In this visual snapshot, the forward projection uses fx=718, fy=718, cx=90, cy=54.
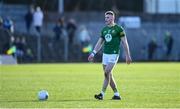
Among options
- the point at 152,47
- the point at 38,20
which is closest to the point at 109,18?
the point at 38,20

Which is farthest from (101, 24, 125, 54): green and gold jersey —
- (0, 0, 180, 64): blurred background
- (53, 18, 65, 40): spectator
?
(53, 18, 65, 40): spectator

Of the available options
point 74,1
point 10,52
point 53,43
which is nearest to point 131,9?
point 74,1

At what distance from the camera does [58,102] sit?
61.4 feet

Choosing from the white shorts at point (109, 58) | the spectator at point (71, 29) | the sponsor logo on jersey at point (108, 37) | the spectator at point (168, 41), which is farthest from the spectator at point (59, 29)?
the white shorts at point (109, 58)

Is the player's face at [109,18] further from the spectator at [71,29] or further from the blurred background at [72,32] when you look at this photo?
the spectator at [71,29]

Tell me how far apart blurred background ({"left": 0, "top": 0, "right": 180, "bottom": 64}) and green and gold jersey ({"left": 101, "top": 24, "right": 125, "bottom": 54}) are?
84.3 ft

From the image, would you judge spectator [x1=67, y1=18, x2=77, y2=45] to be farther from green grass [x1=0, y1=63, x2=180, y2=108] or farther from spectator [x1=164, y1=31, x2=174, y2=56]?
green grass [x1=0, y1=63, x2=180, y2=108]

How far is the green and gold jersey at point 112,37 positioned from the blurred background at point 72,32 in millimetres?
25681

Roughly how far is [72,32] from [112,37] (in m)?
30.7

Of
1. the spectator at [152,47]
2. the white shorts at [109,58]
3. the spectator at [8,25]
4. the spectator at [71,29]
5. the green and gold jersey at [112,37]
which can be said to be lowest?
the spectator at [152,47]

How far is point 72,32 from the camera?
166 feet

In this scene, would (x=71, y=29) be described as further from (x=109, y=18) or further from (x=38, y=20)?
(x=109, y=18)

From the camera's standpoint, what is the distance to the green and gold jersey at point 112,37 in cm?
1994

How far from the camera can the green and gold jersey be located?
65.4 ft
